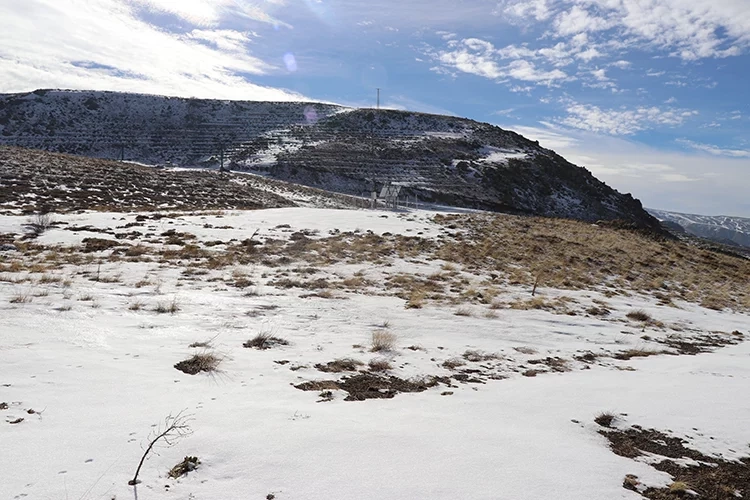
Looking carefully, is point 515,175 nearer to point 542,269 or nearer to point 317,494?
point 542,269

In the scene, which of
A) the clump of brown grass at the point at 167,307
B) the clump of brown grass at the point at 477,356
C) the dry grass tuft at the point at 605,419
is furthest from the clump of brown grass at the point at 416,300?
the dry grass tuft at the point at 605,419

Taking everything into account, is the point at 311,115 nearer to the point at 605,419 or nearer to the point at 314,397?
the point at 314,397

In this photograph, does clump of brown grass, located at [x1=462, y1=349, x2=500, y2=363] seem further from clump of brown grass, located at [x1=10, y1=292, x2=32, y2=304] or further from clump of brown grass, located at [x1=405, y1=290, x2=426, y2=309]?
clump of brown grass, located at [x1=10, y1=292, x2=32, y2=304]

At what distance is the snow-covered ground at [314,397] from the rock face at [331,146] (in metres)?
52.7

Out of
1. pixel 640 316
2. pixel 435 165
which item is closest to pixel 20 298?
pixel 640 316

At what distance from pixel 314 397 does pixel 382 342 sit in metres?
2.54

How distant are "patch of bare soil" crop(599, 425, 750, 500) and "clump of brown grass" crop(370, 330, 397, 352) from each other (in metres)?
3.67

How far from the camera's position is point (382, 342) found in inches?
303

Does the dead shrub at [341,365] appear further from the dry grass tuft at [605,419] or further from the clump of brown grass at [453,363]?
the dry grass tuft at [605,419]

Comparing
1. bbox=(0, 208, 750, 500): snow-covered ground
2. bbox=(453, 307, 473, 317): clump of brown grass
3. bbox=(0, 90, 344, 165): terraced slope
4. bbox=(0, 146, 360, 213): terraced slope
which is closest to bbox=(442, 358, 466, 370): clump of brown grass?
bbox=(0, 208, 750, 500): snow-covered ground

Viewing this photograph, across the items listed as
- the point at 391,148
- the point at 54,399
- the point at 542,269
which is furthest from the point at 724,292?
A: the point at 391,148

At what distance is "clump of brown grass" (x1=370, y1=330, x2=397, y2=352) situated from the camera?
7586 mm

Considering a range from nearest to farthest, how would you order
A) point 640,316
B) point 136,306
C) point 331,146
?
point 136,306 < point 640,316 < point 331,146

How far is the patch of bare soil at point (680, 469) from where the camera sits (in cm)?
384
